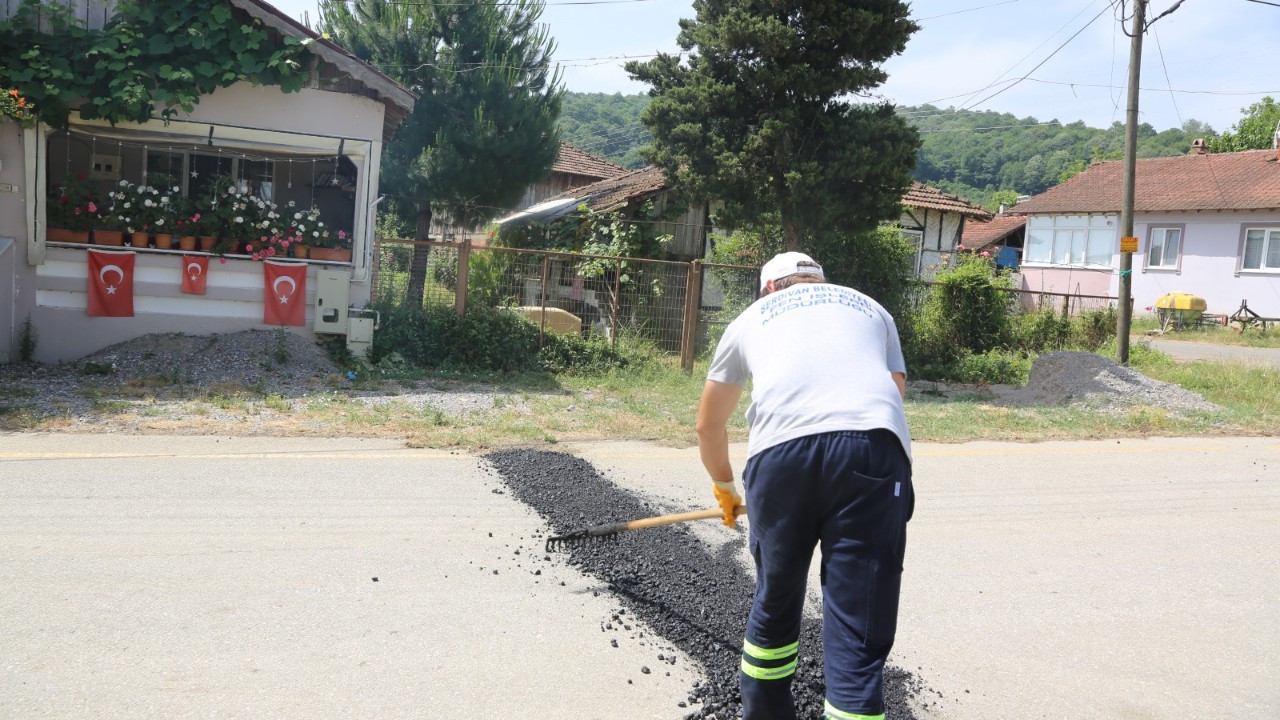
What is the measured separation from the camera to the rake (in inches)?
165

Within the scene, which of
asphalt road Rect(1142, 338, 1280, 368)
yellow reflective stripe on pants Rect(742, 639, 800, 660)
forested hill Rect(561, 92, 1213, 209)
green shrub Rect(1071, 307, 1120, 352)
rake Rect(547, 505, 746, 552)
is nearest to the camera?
yellow reflective stripe on pants Rect(742, 639, 800, 660)

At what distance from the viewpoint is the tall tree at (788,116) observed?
45.8ft

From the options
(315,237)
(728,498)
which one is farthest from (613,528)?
(315,237)

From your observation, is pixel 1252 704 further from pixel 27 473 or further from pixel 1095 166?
pixel 1095 166

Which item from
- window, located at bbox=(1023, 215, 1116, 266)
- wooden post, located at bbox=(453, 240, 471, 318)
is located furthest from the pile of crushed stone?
window, located at bbox=(1023, 215, 1116, 266)

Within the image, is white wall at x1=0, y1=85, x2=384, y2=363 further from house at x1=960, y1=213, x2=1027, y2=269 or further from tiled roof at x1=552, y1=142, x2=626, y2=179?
house at x1=960, y1=213, x2=1027, y2=269

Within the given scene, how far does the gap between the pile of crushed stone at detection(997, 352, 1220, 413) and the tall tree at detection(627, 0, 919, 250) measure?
3302mm

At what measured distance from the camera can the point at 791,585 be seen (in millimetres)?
3166

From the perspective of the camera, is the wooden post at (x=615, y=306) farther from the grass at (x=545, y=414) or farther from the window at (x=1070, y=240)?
the window at (x=1070, y=240)

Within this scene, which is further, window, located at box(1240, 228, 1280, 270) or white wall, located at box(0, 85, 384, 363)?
window, located at box(1240, 228, 1280, 270)

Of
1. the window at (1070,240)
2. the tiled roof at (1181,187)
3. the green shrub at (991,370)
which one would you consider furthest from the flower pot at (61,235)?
the window at (1070,240)

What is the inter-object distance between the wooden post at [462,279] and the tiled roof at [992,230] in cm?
3158

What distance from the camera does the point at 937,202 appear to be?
1031 inches

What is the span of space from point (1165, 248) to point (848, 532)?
1290 inches
